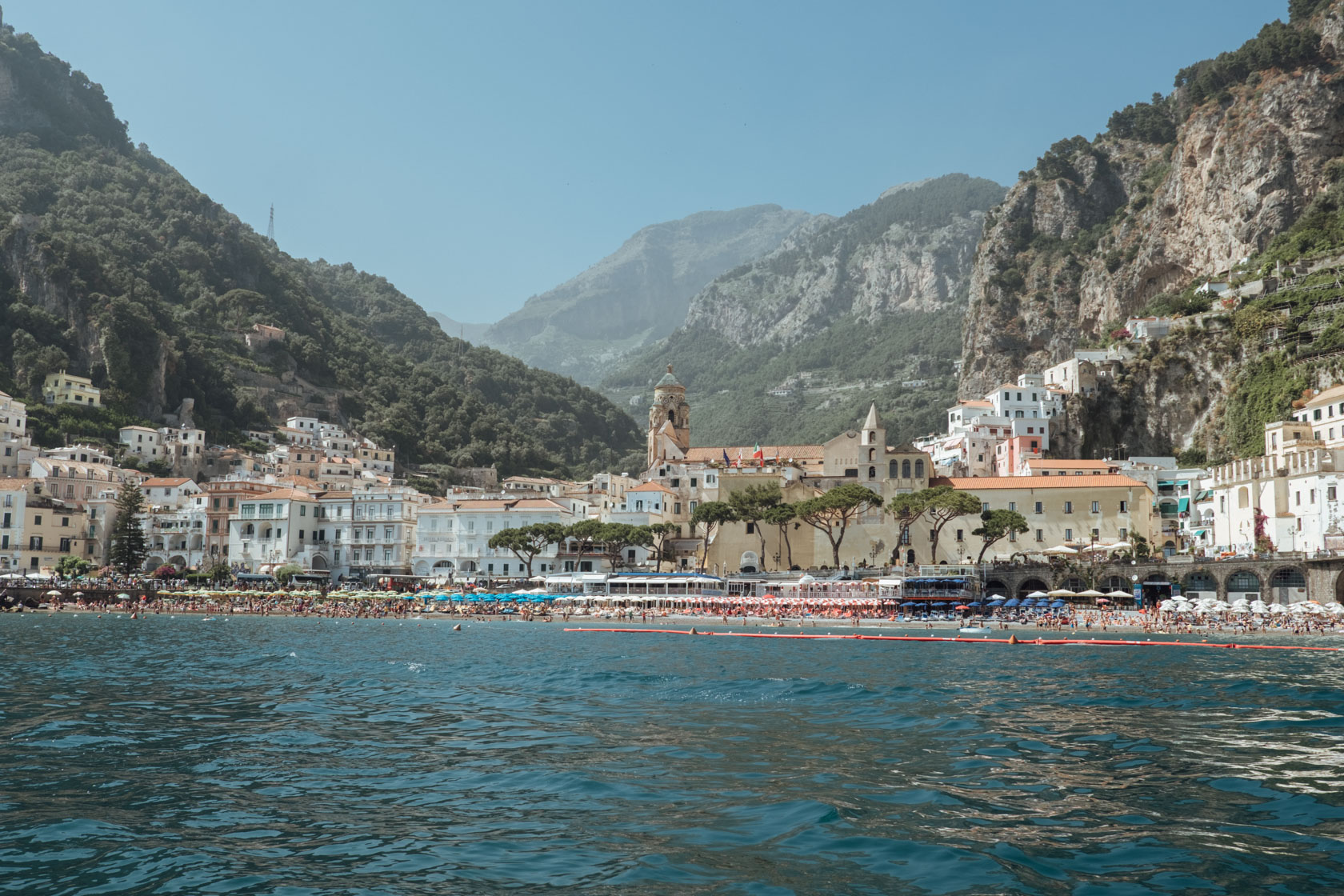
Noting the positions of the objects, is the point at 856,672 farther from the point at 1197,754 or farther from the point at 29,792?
the point at 29,792

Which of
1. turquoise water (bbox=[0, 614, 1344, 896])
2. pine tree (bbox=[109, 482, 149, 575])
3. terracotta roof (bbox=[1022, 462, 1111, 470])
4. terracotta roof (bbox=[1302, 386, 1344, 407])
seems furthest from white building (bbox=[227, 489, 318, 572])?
terracotta roof (bbox=[1302, 386, 1344, 407])

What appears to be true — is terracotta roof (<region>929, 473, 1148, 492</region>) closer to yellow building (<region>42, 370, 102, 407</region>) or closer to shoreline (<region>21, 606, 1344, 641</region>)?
shoreline (<region>21, 606, 1344, 641</region>)

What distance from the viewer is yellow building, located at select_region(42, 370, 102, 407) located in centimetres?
9000

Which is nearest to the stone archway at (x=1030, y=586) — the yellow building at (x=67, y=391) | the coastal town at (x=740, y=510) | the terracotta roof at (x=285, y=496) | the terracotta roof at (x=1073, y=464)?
the coastal town at (x=740, y=510)

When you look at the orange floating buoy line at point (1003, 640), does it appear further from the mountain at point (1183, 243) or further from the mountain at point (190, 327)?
the mountain at point (190, 327)

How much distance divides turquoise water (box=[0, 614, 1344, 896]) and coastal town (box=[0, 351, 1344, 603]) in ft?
115

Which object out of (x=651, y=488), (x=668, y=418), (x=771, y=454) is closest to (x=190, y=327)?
(x=668, y=418)

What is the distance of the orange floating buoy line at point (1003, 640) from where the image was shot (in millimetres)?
38344

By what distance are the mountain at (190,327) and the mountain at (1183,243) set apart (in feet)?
171

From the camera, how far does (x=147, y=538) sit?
254 ft

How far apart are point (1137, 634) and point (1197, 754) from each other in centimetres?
3171

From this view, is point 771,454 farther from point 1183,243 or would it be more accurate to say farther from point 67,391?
point 67,391

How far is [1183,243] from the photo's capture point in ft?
306

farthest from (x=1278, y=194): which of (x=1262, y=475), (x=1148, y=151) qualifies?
(x=1262, y=475)
